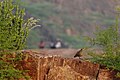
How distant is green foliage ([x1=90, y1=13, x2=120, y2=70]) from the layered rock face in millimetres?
193

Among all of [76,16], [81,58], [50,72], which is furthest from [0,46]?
[76,16]

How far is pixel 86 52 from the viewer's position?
409 inches

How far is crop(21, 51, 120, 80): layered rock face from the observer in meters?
9.48

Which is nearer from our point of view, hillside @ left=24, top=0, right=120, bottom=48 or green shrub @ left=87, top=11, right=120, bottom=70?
green shrub @ left=87, top=11, right=120, bottom=70

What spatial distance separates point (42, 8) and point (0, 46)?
5383 centimetres

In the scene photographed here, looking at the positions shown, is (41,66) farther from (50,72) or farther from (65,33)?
(65,33)

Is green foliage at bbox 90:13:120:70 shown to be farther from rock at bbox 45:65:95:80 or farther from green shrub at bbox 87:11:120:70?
rock at bbox 45:65:95:80

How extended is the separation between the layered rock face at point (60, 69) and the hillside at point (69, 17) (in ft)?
116

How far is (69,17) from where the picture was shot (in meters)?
65.4

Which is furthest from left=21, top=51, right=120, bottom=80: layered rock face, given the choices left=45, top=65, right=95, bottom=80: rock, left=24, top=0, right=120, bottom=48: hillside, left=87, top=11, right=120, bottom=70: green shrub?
left=24, top=0, right=120, bottom=48: hillside

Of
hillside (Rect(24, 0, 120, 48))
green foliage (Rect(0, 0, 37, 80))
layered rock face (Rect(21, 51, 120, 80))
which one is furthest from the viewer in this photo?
hillside (Rect(24, 0, 120, 48))

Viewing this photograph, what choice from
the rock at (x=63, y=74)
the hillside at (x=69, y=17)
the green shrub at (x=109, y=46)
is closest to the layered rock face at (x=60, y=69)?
the rock at (x=63, y=74)

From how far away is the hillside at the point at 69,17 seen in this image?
51.9 metres

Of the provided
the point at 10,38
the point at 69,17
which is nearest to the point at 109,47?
the point at 10,38
